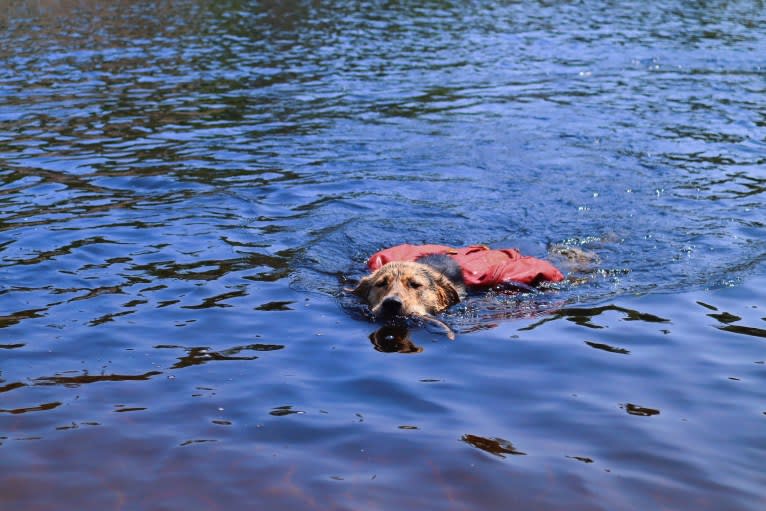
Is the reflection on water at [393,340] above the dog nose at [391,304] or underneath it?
underneath

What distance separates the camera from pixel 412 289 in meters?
8.16

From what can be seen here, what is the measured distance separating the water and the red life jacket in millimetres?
241

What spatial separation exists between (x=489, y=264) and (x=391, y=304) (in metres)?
1.51

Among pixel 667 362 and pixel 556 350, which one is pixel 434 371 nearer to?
pixel 556 350

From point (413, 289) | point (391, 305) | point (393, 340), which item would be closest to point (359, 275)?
point (413, 289)

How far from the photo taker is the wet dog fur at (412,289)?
25.6 ft

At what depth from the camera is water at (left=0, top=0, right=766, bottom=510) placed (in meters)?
5.06

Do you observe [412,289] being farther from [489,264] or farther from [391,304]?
[489,264]

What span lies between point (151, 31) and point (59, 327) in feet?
63.9

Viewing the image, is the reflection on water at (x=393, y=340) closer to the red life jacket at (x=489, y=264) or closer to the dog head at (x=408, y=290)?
the dog head at (x=408, y=290)

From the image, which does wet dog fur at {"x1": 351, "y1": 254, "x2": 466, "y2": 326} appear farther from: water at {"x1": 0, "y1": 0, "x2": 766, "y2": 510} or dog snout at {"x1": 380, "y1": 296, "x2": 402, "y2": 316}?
water at {"x1": 0, "y1": 0, "x2": 766, "y2": 510}

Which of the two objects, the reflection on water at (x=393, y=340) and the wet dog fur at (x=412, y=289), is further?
the wet dog fur at (x=412, y=289)

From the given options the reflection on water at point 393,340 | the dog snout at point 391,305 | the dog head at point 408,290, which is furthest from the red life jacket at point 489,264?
the reflection on water at point 393,340

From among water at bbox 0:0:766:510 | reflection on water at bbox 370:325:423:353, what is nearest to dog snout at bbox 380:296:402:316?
reflection on water at bbox 370:325:423:353
